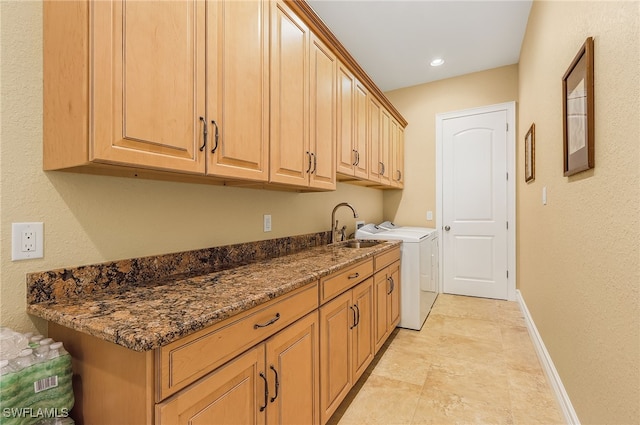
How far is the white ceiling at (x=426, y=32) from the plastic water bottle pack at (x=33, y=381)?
277cm

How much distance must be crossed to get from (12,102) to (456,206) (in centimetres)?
410

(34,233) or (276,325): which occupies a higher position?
(34,233)

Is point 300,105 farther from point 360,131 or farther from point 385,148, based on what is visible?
point 385,148

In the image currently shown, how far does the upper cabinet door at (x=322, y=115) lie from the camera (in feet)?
6.25

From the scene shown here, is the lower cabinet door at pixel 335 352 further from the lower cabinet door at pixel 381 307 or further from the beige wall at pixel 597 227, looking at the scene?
the beige wall at pixel 597 227

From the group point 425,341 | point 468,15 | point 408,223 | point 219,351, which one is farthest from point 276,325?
point 408,223

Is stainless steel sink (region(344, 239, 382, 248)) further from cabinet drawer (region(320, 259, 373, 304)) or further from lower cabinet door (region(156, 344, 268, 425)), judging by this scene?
lower cabinet door (region(156, 344, 268, 425))

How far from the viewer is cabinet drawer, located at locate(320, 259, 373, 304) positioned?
4.92 ft

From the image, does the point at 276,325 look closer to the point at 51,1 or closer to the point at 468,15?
the point at 51,1

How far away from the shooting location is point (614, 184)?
3.65 ft

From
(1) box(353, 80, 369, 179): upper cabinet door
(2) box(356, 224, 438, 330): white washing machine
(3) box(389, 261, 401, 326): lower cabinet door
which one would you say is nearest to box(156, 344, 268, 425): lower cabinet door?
(3) box(389, 261, 401, 326): lower cabinet door

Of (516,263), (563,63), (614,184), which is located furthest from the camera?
(516,263)

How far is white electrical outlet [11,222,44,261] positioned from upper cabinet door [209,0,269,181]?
1.89 feet

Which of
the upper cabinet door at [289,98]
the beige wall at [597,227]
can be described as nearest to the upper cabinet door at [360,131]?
the upper cabinet door at [289,98]
